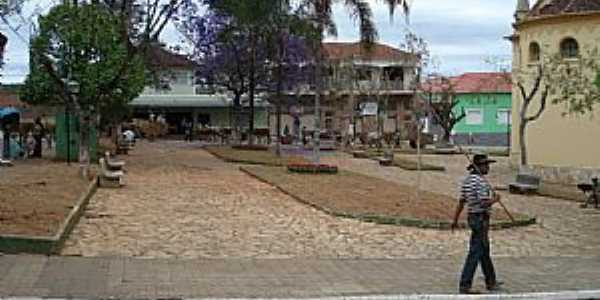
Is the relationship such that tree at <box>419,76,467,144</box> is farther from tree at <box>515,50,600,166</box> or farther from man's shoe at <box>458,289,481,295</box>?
man's shoe at <box>458,289,481,295</box>

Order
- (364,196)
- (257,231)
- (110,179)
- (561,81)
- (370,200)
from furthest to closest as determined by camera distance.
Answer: (561,81) < (110,179) < (364,196) < (370,200) < (257,231)

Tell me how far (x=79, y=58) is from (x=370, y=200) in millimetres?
11339

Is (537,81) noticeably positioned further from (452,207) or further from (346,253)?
(346,253)

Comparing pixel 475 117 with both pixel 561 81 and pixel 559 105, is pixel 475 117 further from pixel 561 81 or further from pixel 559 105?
pixel 561 81

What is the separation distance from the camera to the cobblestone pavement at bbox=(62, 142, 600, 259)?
14.4 m

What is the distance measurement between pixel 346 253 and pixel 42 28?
17.4m

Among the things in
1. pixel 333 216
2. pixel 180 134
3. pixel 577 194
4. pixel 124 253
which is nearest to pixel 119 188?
pixel 333 216

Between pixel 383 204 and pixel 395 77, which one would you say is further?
pixel 395 77

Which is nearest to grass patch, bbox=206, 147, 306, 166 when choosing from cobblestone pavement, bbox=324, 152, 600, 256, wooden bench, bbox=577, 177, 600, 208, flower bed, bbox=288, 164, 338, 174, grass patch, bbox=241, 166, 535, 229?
cobblestone pavement, bbox=324, 152, 600, 256

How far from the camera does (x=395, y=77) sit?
77.4m

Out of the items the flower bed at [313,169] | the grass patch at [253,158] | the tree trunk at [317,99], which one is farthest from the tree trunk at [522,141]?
the grass patch at [253,158]

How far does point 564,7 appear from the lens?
3406cm

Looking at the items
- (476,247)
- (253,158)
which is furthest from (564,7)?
(476,247)

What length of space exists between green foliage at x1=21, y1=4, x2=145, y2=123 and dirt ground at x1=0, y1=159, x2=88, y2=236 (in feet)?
7.83
